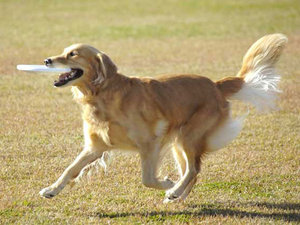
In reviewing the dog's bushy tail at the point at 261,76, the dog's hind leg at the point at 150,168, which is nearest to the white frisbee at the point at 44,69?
the dog's hind leg at the point at 150,168

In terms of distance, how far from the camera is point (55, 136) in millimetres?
9242

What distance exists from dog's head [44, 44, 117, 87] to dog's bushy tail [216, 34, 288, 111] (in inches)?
72.6

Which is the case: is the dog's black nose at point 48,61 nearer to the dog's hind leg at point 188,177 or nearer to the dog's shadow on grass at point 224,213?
the dog's shadow on grass at point 224,213

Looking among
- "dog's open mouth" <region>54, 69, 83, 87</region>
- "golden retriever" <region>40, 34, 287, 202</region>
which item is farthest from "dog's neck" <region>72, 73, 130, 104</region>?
"dog's open mouth" <region>54, 69, 83, 87</region>

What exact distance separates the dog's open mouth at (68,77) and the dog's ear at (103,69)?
7.6 inches

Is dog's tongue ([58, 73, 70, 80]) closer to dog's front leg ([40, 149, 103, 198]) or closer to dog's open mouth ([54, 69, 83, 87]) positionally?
dog's open mouth ([54, 69, 83, 87])

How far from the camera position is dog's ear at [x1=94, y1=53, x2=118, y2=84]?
6.31 meters

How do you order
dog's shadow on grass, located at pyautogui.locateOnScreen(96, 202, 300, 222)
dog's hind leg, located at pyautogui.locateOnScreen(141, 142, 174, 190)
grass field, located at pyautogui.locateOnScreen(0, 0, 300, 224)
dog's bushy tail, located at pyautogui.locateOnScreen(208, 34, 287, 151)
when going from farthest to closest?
dog's bushy tail, located at pyautogui.locateOnScreen(208, 34, 287, 151), dog's hind leg, located at pyautogui.locateOnScreen(141, 142, 174, 190), grass field, located at pyautogui.locateOnScreen(0, 0, 300, 224), dog's shadow on grass, located at pyautogui.locateOnScreen(96, 202, 300, 222)

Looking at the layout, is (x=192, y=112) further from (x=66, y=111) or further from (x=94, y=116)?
(x=66, y=111)

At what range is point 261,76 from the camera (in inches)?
298

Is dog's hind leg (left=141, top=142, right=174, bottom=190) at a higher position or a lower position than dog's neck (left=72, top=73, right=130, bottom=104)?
lower

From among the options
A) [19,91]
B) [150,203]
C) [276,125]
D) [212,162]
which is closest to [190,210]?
[150,203]

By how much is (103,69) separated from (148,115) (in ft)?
2.25

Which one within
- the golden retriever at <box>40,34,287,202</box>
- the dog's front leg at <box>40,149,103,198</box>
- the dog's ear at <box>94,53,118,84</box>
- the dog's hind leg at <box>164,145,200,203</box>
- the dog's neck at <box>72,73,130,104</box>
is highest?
the dog's ear at <box>94,53,118,84</box>
